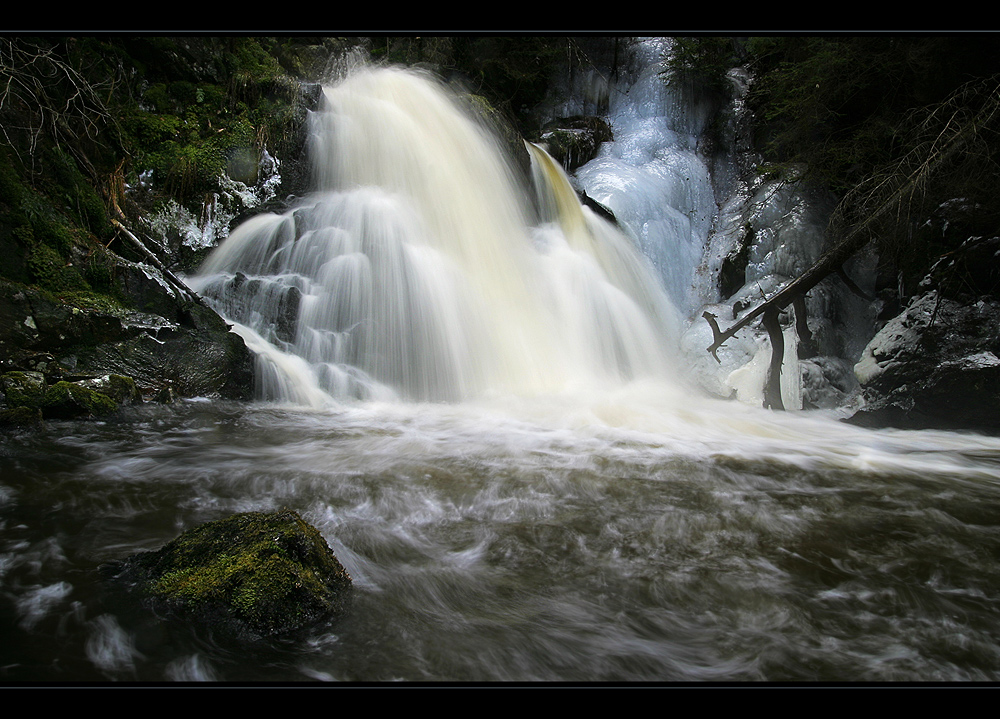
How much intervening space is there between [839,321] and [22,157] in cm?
1034

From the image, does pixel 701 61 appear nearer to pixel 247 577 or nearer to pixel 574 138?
pixel 574 138

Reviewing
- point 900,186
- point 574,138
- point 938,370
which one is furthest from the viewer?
point 574,138

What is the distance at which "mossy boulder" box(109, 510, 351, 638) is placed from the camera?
6.70 ft

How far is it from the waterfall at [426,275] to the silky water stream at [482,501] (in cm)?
5

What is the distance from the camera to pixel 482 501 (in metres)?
3.49

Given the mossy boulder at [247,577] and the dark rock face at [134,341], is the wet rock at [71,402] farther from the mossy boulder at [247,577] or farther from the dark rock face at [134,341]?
the mossy boulder at [247,577]

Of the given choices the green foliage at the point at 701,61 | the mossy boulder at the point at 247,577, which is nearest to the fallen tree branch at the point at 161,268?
the mossy boulder at the point at 247,577

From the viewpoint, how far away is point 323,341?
6.82 meters

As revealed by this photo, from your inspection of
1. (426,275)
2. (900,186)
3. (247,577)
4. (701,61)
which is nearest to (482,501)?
(247,577)

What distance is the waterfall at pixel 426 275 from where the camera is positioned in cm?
686

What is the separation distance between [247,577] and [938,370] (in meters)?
7.52

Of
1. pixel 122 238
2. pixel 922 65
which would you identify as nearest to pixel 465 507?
pixel 122 238

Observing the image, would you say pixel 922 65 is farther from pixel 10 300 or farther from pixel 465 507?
pixel 10 300

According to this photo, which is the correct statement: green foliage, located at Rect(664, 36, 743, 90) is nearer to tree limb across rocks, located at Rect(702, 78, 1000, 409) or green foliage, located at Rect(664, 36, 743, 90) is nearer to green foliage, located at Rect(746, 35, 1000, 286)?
green foliage, located at Rect(746, 35, 1000, 286)
